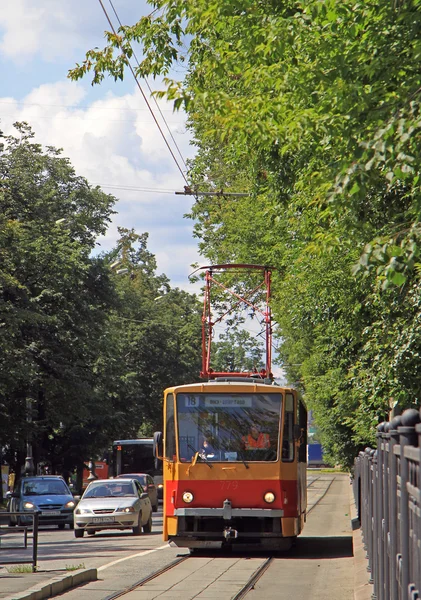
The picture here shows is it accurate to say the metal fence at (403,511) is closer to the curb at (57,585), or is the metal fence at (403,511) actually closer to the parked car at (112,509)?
the curb at (57,585)

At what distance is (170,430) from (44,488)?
14.4 meters

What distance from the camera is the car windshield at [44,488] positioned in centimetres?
3209

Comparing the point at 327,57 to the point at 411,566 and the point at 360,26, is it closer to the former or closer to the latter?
the point at 360,26

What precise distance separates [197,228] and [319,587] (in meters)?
32.6

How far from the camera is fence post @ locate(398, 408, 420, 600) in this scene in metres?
5.25

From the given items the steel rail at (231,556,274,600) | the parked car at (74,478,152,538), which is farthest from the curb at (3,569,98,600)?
the parked car at (74,478,152,538)

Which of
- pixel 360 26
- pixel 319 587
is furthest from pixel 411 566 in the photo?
pixel 319 587

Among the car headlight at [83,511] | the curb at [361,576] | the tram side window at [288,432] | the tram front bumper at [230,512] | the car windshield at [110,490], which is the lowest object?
the curb at [361,576]

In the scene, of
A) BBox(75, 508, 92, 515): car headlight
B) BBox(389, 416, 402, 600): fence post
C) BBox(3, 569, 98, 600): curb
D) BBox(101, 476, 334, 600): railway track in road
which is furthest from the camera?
BBox(75, 508, 92, 515): car headlight

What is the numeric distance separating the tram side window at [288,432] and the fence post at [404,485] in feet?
43.3

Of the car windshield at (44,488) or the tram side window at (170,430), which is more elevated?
the tram side window at (170,430)

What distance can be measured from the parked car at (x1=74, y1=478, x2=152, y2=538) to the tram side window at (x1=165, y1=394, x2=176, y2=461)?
8203mm

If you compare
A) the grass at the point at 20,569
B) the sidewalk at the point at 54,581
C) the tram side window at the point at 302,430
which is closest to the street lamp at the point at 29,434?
the tram side window at the point at 302,430

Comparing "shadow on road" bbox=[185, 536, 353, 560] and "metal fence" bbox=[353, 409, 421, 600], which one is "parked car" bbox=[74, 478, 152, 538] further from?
"metal fence" bbox=[353, 409, 421, 600]
